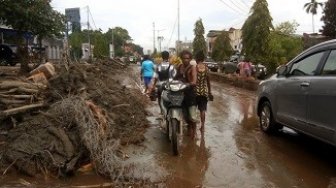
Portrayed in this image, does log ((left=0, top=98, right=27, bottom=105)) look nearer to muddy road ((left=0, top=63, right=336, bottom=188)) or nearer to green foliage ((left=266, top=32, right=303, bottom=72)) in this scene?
muddy road ((left=0, top=63, right=336, bottom=188))

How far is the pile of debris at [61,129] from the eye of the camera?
5652 mm

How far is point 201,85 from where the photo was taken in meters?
8.14

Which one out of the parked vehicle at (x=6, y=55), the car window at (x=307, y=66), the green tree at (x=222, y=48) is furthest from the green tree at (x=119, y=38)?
the car window at (x=307, y=66)

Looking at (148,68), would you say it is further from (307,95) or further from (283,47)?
(283,47)

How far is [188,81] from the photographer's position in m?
7.78

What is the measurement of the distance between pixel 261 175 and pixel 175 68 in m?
3.00

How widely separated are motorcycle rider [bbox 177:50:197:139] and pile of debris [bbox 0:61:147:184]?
988mm

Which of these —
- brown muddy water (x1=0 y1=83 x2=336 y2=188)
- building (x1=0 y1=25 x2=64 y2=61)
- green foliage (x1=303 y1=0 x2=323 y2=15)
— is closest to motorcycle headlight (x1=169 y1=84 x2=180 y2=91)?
brown muddy water (x1=0 y1=83 x2=336 y2=188)

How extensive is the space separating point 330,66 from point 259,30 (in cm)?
2548

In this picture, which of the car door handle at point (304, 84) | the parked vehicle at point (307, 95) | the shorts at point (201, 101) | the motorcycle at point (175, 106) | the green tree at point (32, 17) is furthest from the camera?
the green tree at point (32, 17)

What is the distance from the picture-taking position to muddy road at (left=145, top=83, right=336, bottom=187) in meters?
5.70

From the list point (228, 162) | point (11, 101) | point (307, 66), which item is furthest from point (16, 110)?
point (307, 66)

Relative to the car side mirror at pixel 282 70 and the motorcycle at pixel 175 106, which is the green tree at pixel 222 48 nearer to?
the car side mirror at pixel 282 70

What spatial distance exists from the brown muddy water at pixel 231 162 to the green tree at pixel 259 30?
2257 cm
